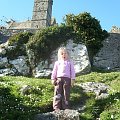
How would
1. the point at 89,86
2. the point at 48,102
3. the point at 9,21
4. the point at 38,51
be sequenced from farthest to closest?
the point at 9,21 < the point at 38,51 < the point at 89,86 < the point at 48,102

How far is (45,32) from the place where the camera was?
115 feet

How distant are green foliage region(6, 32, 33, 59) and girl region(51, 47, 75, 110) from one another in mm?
17744

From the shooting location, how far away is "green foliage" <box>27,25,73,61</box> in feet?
111

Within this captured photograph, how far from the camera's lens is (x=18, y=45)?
116ft

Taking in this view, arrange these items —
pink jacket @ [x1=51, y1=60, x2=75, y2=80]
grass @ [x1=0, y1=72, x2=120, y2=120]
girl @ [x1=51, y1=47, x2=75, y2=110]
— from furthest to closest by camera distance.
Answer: pink jacket @ [x1=51, y1=60, x2=75, y2=80], girl @ [x1=51, y1=47, x2=75, y2=110], grass @ [x1=0, y1=72, x2=120, y2=120]

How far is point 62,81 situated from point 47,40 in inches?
712

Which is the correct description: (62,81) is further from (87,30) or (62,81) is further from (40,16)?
(40,16)

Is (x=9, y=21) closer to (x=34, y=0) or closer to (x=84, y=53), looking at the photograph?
(x=34, y=0)

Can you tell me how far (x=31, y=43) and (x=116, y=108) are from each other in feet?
62.1

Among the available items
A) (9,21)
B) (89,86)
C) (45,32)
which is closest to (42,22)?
(9,21)

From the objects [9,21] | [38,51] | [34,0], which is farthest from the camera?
[34,0]

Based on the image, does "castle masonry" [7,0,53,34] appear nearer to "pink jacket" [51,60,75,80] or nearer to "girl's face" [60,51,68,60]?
"girl's face" [60,51,68,60]

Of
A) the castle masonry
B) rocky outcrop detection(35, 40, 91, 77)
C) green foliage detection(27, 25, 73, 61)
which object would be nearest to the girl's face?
rocky outcrop detection(35, 40, 91, 77)

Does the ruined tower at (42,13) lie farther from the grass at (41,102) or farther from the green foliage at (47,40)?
the grass at (41,102)
